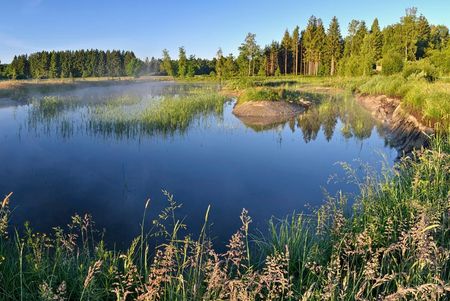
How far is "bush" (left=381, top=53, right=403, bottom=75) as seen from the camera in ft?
147

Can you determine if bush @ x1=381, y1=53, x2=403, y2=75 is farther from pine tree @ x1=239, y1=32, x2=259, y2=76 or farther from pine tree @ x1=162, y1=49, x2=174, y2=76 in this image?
pine tree @ x1=162, y1=49, x2=174, y2=76

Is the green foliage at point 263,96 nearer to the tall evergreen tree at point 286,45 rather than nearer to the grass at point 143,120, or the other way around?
the grass at point 143,120

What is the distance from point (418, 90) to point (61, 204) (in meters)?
18.8

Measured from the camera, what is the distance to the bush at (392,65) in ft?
147

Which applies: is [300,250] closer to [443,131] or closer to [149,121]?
[443,131]

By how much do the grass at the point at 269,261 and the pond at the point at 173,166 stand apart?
1239mm

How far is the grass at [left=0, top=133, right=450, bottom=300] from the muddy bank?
3.56 meters

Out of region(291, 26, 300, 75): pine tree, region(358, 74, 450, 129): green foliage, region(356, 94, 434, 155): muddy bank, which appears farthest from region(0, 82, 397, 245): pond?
region(291, 26, 300, 75): pine tree

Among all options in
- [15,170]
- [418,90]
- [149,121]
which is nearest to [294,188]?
[15,170]

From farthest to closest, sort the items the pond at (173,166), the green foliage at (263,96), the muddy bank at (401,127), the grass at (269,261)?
the green foliage at (263,96), the muddy bank at (401,127), the pond at (173,166), the grass at (269,261)

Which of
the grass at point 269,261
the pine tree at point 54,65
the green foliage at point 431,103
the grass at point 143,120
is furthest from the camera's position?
the pine tree at point 54,65

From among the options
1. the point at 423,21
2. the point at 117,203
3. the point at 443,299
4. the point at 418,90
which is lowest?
the point at 117,203

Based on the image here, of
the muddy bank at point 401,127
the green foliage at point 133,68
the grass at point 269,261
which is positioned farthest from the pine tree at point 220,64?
the grass at point 269,261

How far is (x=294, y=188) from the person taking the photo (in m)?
10.8
